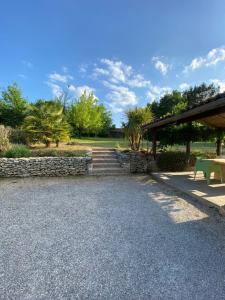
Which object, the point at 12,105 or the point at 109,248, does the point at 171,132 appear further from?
the point at 12,105

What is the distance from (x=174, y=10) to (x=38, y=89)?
71.8 feet

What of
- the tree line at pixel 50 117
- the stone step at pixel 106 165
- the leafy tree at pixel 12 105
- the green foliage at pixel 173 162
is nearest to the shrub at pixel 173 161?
the green foliage at pixel 173 162

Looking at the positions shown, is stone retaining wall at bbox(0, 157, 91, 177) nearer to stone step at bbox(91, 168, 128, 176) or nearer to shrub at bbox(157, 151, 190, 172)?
stone step at bbox(91, 168, 128, 176)

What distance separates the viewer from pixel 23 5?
809cm

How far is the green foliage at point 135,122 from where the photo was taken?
36.7 feet

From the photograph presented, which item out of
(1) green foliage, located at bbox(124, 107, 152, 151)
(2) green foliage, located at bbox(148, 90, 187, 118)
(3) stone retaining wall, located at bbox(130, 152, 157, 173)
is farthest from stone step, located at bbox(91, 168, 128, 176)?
(2) green foliage, located at bbox(148, 90, 187, 118)

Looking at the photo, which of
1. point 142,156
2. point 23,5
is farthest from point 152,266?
point 23,5

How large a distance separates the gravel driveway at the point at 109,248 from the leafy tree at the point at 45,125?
696cm

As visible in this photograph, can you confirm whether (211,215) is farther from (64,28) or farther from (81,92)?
(81,92)

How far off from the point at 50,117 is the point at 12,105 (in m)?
16.7

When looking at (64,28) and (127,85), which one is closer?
(64,28)

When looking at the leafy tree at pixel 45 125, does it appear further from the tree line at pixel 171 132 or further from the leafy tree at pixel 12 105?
the leafy tree at pixel 12 105

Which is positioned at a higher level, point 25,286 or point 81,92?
point 81,92

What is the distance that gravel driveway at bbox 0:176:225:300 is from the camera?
7.25 ft
